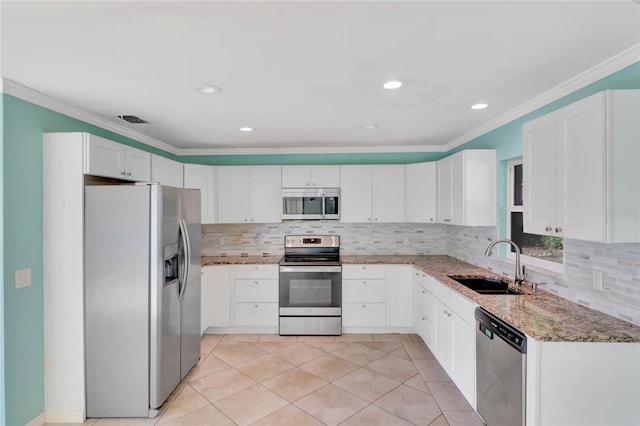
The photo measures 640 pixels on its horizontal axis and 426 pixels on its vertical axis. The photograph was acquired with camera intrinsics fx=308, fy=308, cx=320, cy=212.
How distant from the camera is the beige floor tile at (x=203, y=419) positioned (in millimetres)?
2266

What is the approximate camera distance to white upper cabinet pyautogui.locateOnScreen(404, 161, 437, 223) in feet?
12.8

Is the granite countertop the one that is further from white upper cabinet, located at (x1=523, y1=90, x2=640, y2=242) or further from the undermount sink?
white upper cabinet, located at (x1=523, y1=90, x2=640, y2=242)

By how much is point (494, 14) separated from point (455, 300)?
2031mm

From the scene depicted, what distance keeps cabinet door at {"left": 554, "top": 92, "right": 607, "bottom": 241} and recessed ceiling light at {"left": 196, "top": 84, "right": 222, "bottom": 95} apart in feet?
7.15

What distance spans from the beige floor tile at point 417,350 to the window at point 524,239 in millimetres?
1341

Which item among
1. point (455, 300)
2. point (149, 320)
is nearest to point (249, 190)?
point (149, 320)

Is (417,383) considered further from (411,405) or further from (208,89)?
(208,89)

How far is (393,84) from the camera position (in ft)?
6.84

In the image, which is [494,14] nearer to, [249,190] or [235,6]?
[235,6]

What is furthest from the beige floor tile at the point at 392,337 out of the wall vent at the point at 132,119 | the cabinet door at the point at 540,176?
the wall vent at the point at 132,119

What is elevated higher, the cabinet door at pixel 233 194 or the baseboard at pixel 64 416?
the cabinet door at pixel 233 194

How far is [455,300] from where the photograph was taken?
255 centimetres

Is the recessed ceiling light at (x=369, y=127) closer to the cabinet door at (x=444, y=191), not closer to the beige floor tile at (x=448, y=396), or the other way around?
the cabinet door at (x=444, y=191)

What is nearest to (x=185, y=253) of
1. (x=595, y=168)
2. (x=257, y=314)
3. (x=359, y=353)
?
(x=257, y=314)
